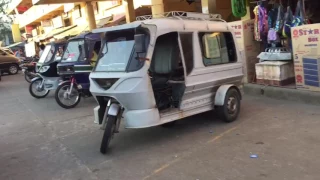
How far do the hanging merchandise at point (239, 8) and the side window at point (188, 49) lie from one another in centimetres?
435

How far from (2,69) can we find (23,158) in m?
20.5

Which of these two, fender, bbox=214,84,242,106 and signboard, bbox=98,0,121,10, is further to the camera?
signboard, bbox=98,0,121,10

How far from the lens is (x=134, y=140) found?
5.85 metres

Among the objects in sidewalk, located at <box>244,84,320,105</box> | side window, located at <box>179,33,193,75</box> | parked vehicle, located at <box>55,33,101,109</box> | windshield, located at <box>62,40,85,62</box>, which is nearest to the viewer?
side window, located at <box>179,33,193,75</box>

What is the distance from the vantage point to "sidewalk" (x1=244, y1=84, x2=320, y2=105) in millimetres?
7156

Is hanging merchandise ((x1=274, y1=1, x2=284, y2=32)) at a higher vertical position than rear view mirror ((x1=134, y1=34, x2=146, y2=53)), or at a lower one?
higher

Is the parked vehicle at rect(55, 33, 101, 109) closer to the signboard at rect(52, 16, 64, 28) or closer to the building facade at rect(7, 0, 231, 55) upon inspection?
the building facade at rect(7, 0, 231, 55)

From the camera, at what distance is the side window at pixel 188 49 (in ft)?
19.0

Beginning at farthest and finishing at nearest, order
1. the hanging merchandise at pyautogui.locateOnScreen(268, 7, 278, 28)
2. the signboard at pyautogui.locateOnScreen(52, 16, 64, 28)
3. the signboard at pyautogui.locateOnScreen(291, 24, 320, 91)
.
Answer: the signboard at pyautogui.locateOnScreen(52, 16, 64, 28)
the hanging merchandise at pyautogui.locateOnScreen(268, 7, 278, 28)
the signboard at pyautogui.locateOnScreen(291, 24, 320, 91)

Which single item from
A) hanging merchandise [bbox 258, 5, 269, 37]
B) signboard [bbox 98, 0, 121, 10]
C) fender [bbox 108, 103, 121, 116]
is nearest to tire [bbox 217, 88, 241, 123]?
fender [bbox 108, 103, 121, 116]

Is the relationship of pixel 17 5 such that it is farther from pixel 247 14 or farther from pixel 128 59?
pixel 128 59

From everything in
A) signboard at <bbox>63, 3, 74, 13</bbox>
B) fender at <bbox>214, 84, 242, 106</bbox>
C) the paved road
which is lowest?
the paved road

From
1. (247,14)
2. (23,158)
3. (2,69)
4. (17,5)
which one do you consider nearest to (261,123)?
(23,158)

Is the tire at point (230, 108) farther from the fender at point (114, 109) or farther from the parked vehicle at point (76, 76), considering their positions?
the parked vehicle at point (76, 76)
